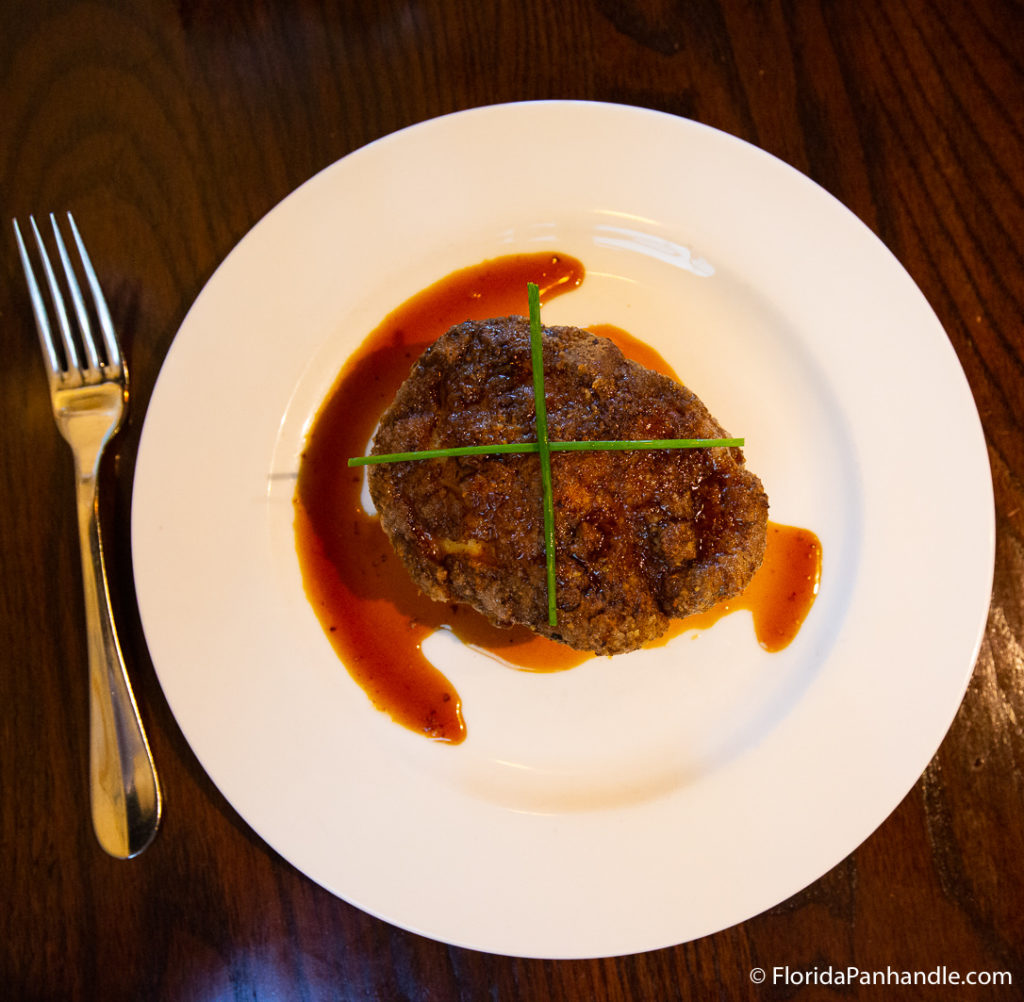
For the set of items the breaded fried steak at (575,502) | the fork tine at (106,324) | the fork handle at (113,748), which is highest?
the fork tine at (106,324)

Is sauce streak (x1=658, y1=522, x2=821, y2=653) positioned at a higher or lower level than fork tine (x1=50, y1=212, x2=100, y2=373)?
lower

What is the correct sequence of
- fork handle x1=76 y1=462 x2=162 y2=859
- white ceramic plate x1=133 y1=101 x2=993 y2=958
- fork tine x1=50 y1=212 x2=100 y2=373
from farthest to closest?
fork tine x1=50 y1=212 x2=100 y2=373 < fork handle x1=76 y1=462 x2=162 y2=859 < white ceramic plate x1=133 y1=101 x2=993 y2=958

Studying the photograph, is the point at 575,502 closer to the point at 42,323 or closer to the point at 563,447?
the point at 563,447

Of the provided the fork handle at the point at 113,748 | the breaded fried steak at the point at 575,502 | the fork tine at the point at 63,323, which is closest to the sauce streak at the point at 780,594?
the breaded fried steak at the point at 575,502

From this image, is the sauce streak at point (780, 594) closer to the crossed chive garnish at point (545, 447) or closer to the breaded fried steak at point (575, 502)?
the breaded fried steak at point (575, 502)

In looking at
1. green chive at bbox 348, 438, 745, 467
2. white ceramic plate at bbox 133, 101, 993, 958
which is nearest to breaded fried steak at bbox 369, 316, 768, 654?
green chive at bbox 348, 438, 745, 467

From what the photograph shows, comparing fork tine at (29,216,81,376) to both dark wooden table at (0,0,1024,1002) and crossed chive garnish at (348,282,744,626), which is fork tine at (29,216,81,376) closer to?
dark wooden table at (0,0,1024,1002)

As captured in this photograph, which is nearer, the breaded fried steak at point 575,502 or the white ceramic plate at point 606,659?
the breaded fried steak at point 575,502
